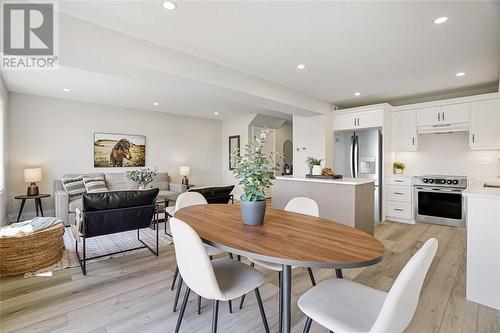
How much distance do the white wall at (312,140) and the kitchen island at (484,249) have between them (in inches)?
126

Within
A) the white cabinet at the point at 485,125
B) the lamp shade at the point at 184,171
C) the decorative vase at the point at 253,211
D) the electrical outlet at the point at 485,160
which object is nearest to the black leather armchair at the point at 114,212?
the decorative vase at the point at 253,211

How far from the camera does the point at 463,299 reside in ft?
7.00

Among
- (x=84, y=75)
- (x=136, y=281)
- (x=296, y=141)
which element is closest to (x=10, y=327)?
(x=136, y=281)

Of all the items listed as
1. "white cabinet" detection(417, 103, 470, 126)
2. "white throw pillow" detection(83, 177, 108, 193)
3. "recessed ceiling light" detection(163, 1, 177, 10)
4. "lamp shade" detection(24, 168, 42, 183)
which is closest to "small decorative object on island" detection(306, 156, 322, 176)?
"white cabinet" detection(417, 103, 470, 126)

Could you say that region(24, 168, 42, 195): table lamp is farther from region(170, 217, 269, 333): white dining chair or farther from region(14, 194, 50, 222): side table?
region(170, 217, 269, 333): white dining chair

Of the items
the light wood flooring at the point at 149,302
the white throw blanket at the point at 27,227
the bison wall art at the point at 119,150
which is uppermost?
the bison wall art at the point at 119,150

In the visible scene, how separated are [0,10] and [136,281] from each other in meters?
2.62

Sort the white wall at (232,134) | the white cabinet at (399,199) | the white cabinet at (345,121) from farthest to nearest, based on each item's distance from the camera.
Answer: the white wall at (232,134), the white cabinet at (345,121), the white cabinet at (399,199)

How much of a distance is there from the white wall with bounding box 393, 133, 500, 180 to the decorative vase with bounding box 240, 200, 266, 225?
178 inches

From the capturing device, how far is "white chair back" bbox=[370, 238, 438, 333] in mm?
949

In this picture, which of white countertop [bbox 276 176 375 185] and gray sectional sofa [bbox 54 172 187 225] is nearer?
white countertop [bbox 276 176 375 185]

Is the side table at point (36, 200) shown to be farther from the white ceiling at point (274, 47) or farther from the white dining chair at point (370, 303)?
the white dining chair at point (370, 303)

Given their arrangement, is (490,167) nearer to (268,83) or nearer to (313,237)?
(268,83)

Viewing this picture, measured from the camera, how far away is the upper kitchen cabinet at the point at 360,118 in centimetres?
477
